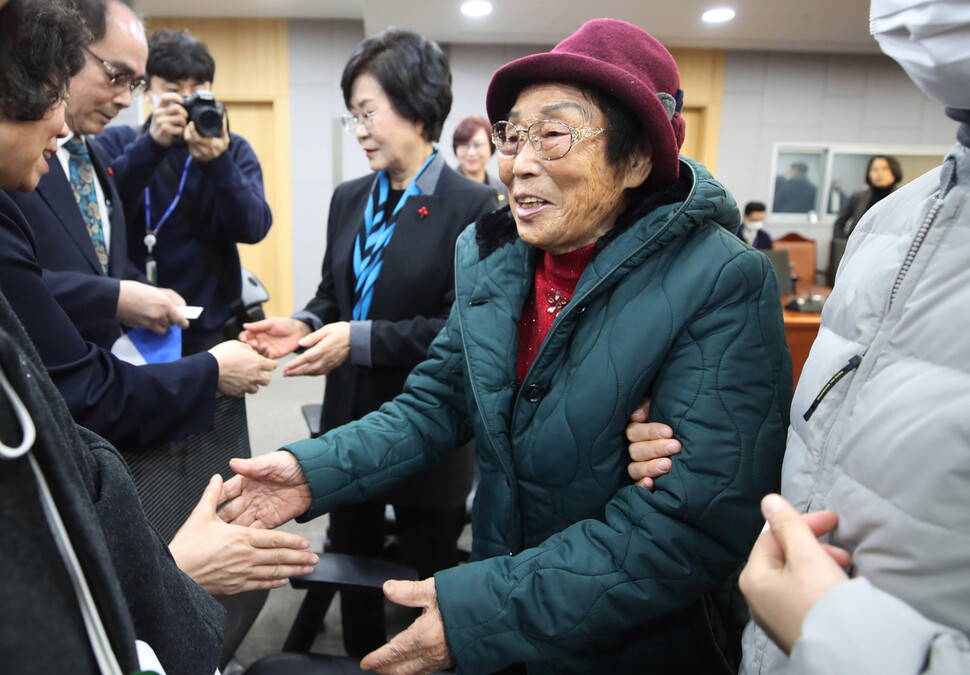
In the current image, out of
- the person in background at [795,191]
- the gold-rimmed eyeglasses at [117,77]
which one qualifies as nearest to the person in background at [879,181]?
the person in background at [795,191]

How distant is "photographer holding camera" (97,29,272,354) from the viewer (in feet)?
7.01

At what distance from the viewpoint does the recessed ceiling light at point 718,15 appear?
517cm

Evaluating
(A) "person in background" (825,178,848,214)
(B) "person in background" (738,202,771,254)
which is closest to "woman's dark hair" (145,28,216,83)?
(B) "person in background" (738,202,771,254)

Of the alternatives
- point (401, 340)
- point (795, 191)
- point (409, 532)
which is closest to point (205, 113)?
point (401, 340)

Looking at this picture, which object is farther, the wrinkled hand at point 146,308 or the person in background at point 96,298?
the wrinkled hand at point 146,308

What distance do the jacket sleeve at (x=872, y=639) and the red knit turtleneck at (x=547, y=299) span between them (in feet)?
2.12

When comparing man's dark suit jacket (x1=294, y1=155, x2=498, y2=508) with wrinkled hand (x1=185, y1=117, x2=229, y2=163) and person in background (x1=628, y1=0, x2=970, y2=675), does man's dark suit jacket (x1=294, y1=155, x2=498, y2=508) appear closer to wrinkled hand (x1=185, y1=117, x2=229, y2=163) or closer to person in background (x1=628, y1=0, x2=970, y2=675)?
wrinkled hand (x1=185, y1=117, x2=229, y2=163)

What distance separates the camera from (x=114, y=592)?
20.0 inches

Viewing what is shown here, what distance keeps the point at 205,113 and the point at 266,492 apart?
1.42m

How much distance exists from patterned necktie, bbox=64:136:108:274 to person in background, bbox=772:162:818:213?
663 centimetres

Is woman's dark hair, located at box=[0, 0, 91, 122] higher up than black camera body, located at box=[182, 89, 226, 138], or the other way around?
black camera body, located at box=[182, 89, 226, 138]

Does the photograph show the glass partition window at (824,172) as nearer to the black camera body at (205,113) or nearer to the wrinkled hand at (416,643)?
the black camera body at (205,113)

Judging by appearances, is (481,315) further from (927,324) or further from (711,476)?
(927,324)

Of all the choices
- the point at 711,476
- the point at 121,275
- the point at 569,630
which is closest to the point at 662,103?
the point at 711,476
